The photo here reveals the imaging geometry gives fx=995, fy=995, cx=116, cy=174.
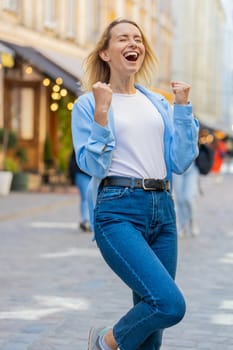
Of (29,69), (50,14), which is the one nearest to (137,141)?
→ (29,69)

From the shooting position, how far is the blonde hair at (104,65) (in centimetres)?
491

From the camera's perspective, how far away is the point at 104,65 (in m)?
5.00

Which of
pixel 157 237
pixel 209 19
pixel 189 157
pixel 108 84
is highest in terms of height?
pixel 108 84

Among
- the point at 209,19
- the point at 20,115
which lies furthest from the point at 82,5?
the point at 209,19

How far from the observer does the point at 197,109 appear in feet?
224

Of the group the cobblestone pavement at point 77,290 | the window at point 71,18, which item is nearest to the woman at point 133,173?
the cobblestone pavement at point 77,290

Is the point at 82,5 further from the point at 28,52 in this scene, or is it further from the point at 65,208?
the point at 65,208

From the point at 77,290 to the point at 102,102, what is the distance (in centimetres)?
439

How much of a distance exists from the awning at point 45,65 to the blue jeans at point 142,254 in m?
19.8

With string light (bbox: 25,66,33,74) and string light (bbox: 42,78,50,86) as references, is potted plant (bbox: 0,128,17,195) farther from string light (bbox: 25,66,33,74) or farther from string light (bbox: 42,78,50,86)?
string light (bbox: 42,78,50,86)

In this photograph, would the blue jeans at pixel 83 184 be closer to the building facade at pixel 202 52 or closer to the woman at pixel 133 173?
the woman at pixel 133 173

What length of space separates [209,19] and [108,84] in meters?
76.9

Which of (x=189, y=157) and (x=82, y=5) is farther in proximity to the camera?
(x=82, y=5)

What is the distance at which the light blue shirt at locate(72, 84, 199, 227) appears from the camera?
14.9 ft
